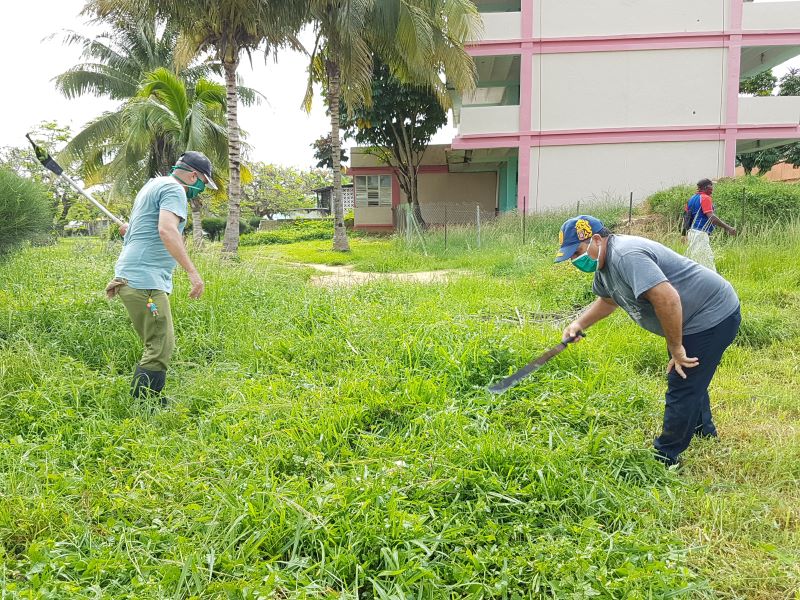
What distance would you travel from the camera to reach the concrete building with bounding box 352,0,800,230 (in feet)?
Result: 48.0

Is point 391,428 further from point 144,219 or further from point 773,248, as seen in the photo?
point 773,248

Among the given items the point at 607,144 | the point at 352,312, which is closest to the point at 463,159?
the point at 607,144

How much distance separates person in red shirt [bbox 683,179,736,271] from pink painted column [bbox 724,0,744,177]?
9.45m

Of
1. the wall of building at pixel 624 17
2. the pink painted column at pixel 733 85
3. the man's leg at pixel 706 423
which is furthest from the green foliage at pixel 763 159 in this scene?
the man's leg at pixel 706 423

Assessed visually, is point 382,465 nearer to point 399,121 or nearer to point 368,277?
point 368,277

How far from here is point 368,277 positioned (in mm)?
8141

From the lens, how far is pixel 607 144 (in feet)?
50.1

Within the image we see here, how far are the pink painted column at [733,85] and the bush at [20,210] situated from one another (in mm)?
16063

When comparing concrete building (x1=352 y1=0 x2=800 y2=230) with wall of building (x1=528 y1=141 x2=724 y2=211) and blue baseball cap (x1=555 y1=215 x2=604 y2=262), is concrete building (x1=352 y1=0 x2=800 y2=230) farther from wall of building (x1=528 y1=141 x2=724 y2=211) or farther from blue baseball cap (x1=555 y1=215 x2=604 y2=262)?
blue baseball cap (x1=555 y1=215 x2=604 y2=262)

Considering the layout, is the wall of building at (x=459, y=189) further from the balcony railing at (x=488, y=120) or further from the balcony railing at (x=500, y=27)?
the balcony railing at (x=500, y=27)

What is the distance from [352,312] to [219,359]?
1.33 meters

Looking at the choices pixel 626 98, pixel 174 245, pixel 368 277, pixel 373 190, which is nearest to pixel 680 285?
pixel 174 245

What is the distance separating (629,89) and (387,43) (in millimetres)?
7106

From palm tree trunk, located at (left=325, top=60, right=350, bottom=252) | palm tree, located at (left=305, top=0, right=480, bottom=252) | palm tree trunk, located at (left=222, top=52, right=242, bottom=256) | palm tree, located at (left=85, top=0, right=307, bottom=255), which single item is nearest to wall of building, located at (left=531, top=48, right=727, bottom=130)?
palm tree, located at (left=305, top=0, right=480, bottom=252)
